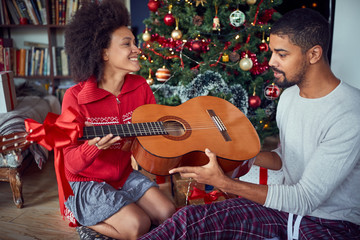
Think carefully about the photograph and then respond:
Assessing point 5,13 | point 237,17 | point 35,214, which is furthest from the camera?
point 5,13

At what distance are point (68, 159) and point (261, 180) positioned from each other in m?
1.23

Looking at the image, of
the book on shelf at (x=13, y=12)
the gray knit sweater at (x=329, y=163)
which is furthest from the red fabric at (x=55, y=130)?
the book on shelf at (x=13, y=12)

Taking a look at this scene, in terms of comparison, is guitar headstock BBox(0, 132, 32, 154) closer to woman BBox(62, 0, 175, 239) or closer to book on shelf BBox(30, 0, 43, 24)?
woman BBox(62, 0, 175, 239)

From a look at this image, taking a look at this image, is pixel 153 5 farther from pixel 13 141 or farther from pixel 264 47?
pixel 13 141

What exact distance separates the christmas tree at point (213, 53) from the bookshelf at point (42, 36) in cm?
176

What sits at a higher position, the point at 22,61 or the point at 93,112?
the point at 93,112

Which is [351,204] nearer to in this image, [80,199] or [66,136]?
[66,136]

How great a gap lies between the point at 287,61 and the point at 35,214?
6.14 ft

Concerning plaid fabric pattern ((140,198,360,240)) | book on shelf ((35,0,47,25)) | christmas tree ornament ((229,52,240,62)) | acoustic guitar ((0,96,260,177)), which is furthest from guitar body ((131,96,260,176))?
book on shelf ((35,0,47,25))

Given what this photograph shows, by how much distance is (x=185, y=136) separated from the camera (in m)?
1.21

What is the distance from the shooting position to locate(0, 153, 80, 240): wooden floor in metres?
1.71

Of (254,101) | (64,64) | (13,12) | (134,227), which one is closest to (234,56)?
(254,101)

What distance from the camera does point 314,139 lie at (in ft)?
3.77

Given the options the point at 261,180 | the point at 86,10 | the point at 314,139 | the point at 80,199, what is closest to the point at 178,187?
the point at 261,180
